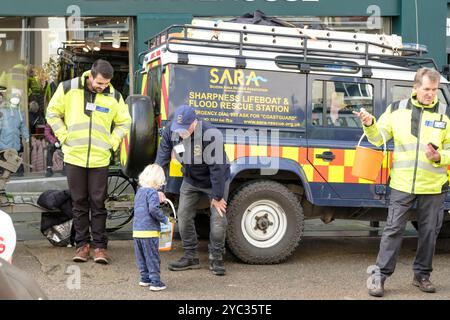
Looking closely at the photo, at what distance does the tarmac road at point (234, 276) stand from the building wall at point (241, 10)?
15.3 ft

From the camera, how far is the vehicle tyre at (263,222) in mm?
6492

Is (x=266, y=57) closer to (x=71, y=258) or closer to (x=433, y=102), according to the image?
(x=433, y=102)

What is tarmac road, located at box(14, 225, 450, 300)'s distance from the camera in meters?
5.56

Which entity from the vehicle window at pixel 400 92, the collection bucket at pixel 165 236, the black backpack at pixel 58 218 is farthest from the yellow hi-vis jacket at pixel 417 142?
the black backpack at pixel 58 218

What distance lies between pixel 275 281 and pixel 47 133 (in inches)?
260

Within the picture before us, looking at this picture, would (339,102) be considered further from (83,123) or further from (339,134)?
(83,123)

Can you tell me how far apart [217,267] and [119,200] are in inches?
76.7

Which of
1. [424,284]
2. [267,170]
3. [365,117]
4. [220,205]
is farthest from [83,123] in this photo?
[424,284]

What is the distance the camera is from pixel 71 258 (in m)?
6.70

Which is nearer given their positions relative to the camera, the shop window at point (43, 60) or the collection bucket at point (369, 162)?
the collection bucket at point (369, 162)

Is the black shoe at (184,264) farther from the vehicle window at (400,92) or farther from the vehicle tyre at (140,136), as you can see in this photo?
the vehicle window at (400,92)

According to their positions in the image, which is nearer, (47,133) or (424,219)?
(424,219)

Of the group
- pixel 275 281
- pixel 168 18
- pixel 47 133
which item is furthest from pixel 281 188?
pixel 47 133
